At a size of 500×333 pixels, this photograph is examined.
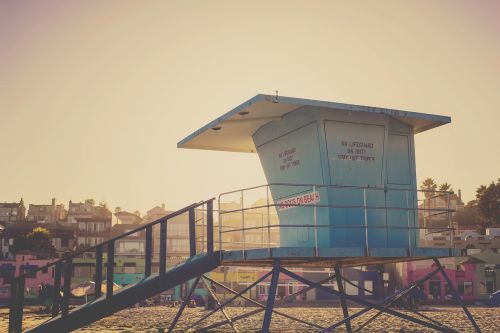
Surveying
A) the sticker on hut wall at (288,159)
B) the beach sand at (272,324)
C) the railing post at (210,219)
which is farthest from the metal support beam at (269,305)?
the beach sand at (272,324)

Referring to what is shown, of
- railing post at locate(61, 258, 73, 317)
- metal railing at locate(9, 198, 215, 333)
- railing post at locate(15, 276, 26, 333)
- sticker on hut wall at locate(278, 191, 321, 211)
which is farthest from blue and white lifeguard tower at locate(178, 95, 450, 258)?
railing post at locate(15, 276, 26, 333)

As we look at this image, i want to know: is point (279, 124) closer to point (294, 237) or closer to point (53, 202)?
point (294, 237)

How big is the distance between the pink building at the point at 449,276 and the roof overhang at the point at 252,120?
5168cm

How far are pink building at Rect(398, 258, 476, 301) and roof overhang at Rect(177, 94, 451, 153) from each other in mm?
51677

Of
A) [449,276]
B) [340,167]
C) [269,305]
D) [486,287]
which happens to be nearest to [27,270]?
[449,276]

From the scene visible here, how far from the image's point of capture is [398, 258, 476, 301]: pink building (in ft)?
206

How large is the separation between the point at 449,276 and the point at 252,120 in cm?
5568

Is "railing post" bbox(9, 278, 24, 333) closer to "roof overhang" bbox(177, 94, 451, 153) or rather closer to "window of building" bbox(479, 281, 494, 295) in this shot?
"roof overhang" bbox(177, 94, 451, 153)

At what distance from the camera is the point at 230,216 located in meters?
92.5

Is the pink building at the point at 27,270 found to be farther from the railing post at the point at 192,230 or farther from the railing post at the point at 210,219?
the railing post at the point at 210,219

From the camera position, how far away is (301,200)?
13.6 metres

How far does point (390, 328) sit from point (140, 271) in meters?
59.7

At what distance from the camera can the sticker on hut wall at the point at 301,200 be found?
13055 millimetres

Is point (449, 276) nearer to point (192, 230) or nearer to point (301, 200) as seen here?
point (301, 200)
